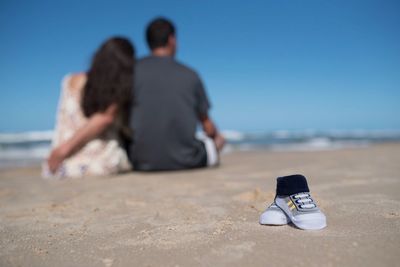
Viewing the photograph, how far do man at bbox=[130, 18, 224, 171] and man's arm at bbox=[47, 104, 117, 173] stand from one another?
12.6 inches

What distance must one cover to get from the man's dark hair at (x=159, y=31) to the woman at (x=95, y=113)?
10.6 inches

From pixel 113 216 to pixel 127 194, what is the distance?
0.68 meters

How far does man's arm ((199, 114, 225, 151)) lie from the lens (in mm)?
4324

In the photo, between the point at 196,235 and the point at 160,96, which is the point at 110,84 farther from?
the point at 196,235

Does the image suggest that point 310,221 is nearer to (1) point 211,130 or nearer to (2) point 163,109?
(2) point 163,109

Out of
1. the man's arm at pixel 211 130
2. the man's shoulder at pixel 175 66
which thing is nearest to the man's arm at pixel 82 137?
the man's shoulder at pixel 175 66

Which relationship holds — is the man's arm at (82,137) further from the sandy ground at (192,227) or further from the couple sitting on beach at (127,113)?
the sandy ground at (192,227)

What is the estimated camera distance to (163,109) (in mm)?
3885

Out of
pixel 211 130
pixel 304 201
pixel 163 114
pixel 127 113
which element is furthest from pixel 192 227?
pixel 211 130

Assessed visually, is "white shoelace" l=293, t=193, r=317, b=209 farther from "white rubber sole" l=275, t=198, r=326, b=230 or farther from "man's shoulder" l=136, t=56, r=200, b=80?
"man's shoulder" l=136, t=56, r=200, b=80

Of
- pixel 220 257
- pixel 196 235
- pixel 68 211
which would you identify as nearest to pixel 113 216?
pixel 68 211

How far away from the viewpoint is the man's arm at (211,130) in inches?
170

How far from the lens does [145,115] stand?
3879 mm

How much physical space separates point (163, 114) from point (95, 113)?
730 millimetres
